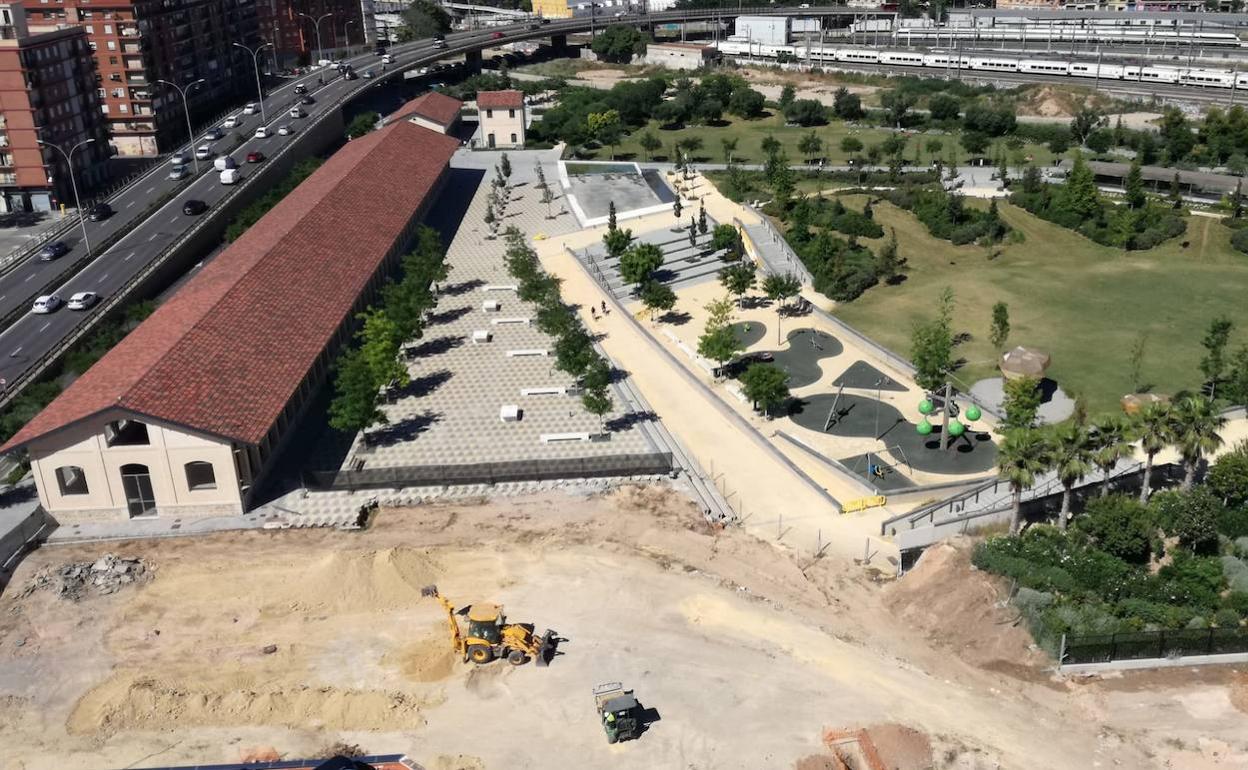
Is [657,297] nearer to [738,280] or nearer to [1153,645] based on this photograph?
[738,280]

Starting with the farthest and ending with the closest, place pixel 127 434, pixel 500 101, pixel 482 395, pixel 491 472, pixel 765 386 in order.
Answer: pixel 500 101 < pixel 482 395 < pixel 765 386 < pixel 491 472 < pixel 127 434

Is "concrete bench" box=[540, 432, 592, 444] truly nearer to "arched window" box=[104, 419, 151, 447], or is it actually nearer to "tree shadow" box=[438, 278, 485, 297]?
"arched window" box=[104, 419, 151, 447]

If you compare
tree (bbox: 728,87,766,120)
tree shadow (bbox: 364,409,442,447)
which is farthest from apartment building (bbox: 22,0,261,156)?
tree shadow (bbox: 364,409,442,447)

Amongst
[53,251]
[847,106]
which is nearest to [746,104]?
[847,106]

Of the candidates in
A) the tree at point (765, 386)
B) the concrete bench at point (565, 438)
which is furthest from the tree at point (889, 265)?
the concrete bench at point (565, 438)

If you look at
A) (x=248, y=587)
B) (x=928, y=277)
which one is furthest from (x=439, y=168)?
(x=248, y=587)

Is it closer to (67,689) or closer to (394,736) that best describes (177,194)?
(67,689)
